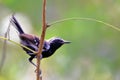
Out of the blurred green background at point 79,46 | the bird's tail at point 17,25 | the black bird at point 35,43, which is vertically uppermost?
the bird's tail at point 17,25

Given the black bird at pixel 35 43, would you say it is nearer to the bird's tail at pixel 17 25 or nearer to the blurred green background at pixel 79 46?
the bird's tail at pixel 17 25

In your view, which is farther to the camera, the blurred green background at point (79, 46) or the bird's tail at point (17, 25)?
the blurred green background at point (79, 46)

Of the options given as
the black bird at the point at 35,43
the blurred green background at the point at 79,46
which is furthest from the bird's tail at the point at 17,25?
the blurred green background at the point at 79,46

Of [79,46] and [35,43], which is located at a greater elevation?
[35,43]

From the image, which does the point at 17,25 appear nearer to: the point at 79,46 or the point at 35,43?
the point at 35,43

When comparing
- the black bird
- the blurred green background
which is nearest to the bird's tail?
the black bird

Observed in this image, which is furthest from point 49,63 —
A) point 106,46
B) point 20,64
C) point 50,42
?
point 50,42

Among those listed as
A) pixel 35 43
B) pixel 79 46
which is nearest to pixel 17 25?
pixel 35 43

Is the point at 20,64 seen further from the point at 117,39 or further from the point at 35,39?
the point at 35,39
